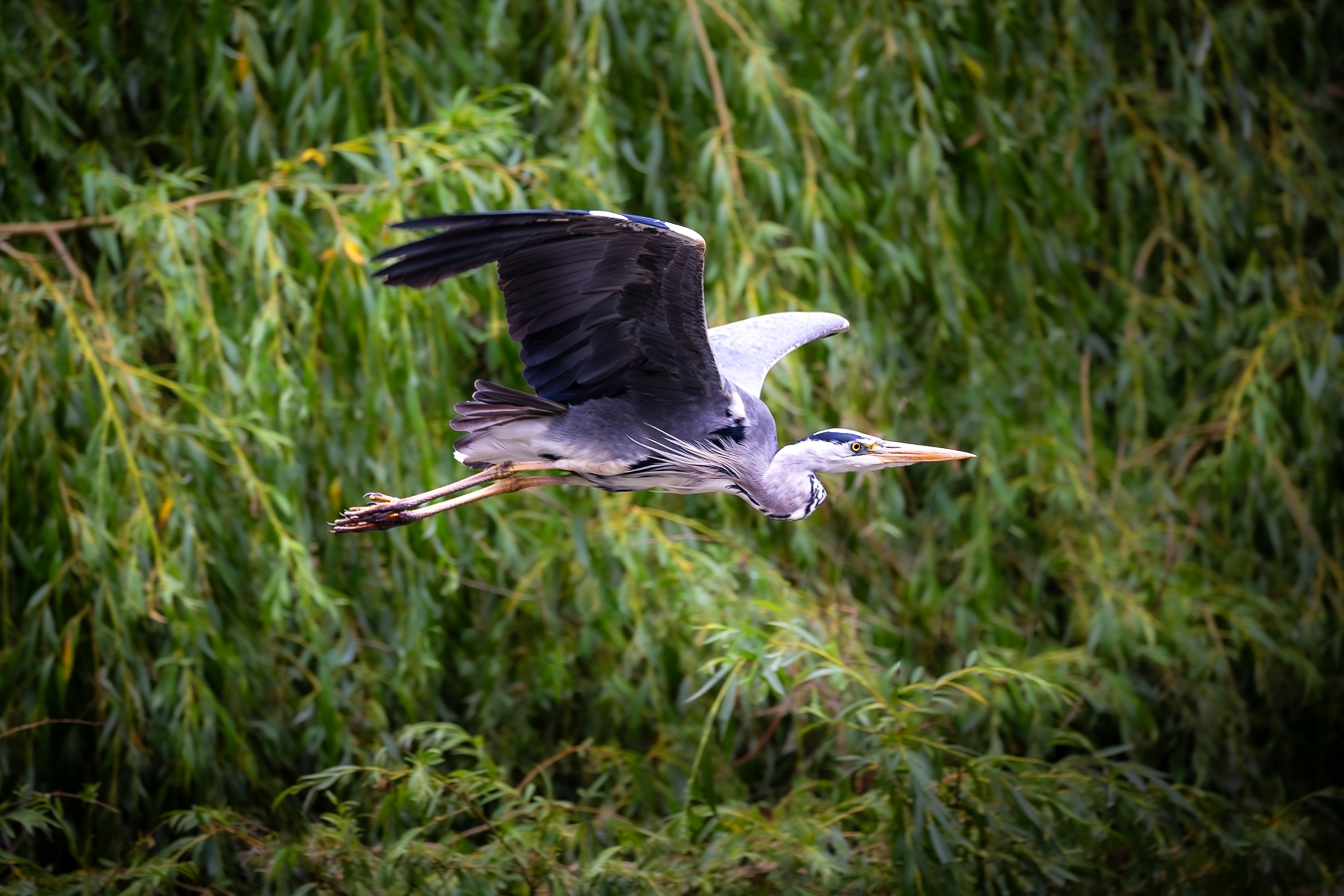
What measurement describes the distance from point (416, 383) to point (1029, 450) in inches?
86.4

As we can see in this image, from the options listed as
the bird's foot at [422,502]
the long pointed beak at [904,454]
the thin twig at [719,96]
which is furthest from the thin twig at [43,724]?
the thin twig at [719,96]

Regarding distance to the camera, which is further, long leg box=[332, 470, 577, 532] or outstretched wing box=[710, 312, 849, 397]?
outstretched wing box=[710, 312, 849, 397]

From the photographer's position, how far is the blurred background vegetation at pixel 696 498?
3.93 m

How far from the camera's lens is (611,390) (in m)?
3.56

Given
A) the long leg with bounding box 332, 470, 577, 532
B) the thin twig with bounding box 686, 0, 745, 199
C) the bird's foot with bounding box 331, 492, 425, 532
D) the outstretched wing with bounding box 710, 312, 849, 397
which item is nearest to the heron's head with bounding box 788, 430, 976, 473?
the outstretched wing with bounding box 710, 312, 849, 397

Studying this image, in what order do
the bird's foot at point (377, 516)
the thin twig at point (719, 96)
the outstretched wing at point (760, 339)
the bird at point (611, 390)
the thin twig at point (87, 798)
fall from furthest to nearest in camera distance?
the thin twig at point (719, 96), the outstretched wing at point (760, 339), the thin twig at point (87, 798), the bird's foot at point (377, 516), the bird at point (611, 390)

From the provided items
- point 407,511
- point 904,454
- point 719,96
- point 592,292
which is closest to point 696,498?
point 904,454

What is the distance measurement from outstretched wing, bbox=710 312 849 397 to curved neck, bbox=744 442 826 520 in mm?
274

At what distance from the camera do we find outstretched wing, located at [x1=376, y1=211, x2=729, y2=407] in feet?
9.77

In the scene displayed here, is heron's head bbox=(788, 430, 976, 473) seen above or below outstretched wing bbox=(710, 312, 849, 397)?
below

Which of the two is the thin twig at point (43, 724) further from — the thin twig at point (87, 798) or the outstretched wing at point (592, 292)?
the outstretched wing at point (592, 292)

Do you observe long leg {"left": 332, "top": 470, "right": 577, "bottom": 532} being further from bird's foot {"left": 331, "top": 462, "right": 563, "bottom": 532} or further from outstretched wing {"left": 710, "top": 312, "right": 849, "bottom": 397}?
outstretched wing {"left": 710, "top": 312, "right": 849, "bottom": 397}

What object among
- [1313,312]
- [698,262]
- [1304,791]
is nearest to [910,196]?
[1313,312]

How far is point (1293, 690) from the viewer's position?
5.41 m
